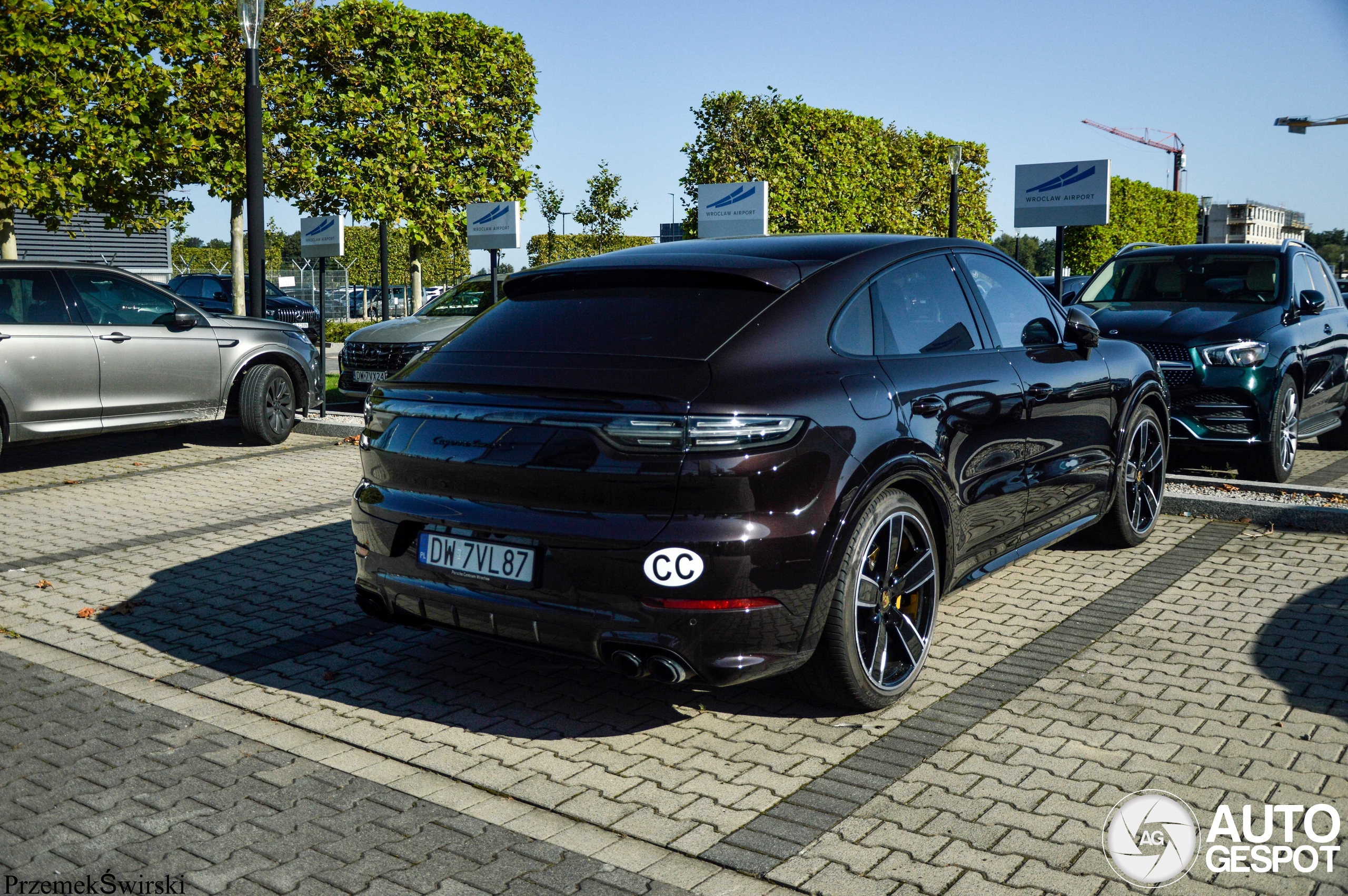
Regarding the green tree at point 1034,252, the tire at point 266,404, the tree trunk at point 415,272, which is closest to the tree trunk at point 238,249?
the tree trunk at point 415,272

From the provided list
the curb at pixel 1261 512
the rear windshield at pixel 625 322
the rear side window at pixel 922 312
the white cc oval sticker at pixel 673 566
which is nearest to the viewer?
the white cc oval sticker at pixel 673 566

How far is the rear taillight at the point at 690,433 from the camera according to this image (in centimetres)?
374

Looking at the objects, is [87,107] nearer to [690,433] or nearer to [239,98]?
[239,98]

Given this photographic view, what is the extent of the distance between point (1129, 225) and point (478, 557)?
6754 cm

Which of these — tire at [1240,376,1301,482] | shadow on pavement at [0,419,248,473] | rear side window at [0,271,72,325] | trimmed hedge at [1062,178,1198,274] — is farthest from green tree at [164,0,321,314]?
trimmed hedge at [1062,178,1198,274]

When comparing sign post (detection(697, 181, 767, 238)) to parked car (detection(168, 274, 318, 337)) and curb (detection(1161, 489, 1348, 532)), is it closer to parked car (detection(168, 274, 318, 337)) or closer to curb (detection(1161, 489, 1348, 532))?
parked car (detection(168, 274, 318, 337))

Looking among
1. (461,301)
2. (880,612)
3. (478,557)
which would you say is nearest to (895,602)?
(880,612)

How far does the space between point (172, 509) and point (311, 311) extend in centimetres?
2565

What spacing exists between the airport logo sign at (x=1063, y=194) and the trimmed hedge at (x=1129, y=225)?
44.4 meters

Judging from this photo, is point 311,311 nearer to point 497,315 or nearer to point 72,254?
point 72,254

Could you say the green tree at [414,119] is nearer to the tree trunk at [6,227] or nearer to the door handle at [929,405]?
the tree trunk at [6,227]

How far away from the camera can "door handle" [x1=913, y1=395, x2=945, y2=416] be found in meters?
4.49

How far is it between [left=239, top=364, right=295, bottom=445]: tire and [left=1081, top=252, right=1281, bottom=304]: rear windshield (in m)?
7.46

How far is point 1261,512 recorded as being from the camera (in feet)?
25.0
